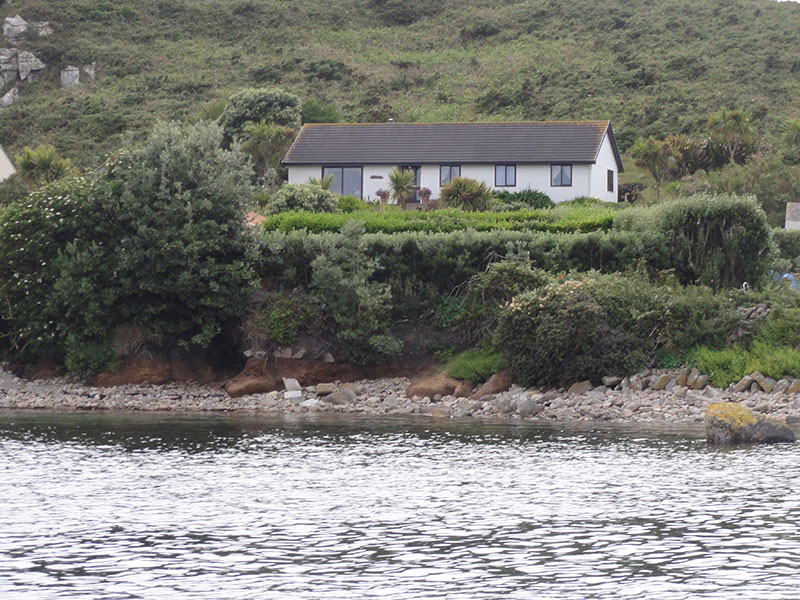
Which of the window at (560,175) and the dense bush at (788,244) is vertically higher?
the window at (560,175)

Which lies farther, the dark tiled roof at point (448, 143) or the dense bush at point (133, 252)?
the dark tiled roof at point (448, 143)

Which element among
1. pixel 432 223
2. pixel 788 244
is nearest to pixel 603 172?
pixel 788 244

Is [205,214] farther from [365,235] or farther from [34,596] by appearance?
[34,596]

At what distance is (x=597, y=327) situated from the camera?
101ft

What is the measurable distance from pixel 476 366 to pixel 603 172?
38.7 m

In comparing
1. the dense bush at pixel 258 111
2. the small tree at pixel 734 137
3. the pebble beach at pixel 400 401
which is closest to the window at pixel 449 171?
the small tree at pixel 734 137

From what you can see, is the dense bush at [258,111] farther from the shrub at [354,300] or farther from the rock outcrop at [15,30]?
the shrub at [354,300]

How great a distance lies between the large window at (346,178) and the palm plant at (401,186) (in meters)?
3.87

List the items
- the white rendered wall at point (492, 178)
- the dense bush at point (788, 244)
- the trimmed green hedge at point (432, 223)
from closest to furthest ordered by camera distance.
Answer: the trimmed green hedge at point (432, 223) < the dense bush at point (788, 244) < the white rendered wall at point (492, 178)

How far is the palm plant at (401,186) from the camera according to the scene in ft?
204

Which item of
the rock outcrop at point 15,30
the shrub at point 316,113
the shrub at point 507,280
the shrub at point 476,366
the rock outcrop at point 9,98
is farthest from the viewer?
the rock outcrop at point 15,30

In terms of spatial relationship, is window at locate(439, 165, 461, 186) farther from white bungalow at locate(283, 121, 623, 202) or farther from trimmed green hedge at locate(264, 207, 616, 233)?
trimmed green hedge at locate(264, 207, 616, 233)

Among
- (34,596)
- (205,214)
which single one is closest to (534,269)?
(205,214)

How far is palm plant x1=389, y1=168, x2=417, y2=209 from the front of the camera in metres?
62.1
